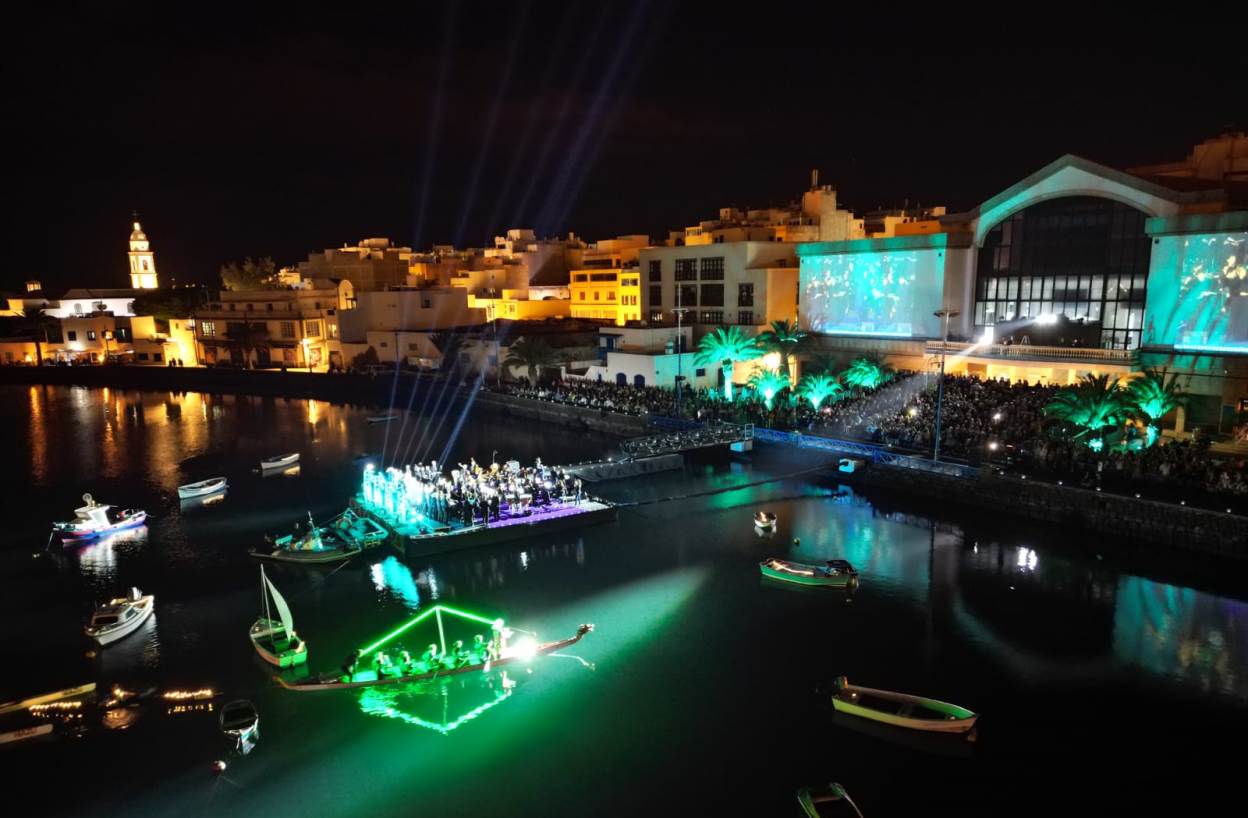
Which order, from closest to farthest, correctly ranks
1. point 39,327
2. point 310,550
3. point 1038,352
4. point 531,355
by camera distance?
point 310,550 < point 1038,352 < point 531,355 < point 39,327

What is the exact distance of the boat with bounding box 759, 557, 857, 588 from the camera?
26469mm

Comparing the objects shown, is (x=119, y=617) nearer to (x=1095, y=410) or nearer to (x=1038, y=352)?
(x=1095, y=410)

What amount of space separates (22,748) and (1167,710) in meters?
29.6

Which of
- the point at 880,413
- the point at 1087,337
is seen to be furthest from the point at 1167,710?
the point at 1087,337

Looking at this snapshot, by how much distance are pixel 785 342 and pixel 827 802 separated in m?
39.6

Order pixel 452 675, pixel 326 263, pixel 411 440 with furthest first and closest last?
pixel 326 263
pixel 411 440
pixel 452 675

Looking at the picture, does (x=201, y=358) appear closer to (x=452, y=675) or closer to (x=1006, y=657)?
(x=452, y=675)

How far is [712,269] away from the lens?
62438mm

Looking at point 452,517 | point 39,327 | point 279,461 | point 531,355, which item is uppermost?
point 39,327

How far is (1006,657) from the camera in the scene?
22125 mm

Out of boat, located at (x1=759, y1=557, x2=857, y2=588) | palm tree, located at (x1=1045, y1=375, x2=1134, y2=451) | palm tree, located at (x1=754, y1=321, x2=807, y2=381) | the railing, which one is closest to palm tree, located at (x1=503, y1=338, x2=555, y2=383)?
palm tree, located at (x1=754, y1=321, x2=807, y2=381)

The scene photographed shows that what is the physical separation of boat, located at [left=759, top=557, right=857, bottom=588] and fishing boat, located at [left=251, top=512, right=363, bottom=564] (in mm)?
16986

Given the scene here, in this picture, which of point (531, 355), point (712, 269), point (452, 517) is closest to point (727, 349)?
point (712, 269)

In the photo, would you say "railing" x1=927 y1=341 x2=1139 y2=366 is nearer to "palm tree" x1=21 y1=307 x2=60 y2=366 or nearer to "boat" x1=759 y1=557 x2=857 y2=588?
"boat" x1=759 y1=557 x2=857 y2=588
